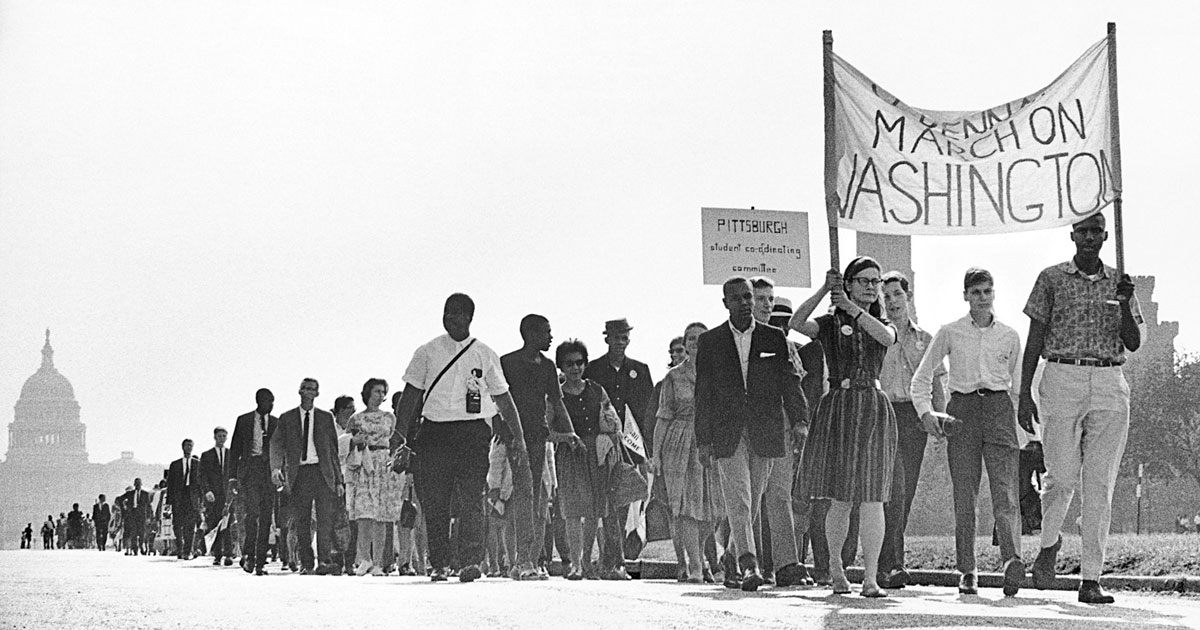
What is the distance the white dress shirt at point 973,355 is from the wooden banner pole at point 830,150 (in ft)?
2.89

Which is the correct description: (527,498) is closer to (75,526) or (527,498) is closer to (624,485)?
(624,485)

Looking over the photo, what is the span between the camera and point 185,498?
98.5 feet

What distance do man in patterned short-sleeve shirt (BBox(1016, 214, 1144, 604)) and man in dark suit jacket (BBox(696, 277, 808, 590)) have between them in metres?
1.56

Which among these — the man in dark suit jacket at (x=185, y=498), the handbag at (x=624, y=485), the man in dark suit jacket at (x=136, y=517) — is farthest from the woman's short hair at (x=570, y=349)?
the man in dark suit jacket at (x=136, y=517)

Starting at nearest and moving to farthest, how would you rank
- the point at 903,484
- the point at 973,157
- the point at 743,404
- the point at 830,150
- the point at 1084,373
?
the point at 1084,373, the point at 743,404, the point at 903,484, the point at 830,150, the point at 973,157

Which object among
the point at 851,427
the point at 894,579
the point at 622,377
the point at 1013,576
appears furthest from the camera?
the point at 622,377

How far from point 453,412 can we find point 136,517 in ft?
95.3

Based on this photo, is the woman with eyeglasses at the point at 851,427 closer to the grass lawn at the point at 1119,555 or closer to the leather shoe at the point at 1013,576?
the leather shoe at the point at 1013,576

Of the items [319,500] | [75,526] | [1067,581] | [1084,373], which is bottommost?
[75,526]

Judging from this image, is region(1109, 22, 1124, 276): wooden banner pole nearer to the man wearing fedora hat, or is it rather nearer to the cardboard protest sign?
the man wearing fedora hat

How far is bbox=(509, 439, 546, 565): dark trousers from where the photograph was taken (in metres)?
15.8

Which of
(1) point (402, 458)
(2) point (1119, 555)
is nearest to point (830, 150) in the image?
(2) point (1119, 555)

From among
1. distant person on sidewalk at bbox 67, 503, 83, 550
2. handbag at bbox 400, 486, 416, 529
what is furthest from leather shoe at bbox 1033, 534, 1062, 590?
distant person on sidewalk at bbox 67, 503, 83, 550

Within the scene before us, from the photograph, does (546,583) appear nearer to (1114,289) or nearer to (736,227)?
(1114,289)
